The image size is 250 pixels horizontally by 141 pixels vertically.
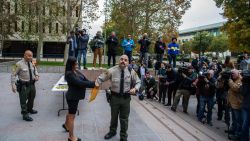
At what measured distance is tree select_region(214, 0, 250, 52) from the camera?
33.2 meters

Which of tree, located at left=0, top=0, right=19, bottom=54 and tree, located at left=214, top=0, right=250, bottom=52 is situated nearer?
tree, located at left=214, top=0, right=250, bottom=52

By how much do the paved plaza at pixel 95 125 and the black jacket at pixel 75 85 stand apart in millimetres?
1197

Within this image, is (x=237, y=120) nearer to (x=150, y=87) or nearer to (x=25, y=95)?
(x=25, y=95)

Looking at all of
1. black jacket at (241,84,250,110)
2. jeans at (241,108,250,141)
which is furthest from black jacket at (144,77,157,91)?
black jacket at (241,84,250,110)

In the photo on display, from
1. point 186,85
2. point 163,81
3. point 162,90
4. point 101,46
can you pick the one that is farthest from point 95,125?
point 101,46

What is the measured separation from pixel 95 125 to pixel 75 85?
2355mm

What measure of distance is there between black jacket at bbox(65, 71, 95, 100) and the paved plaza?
3.93 feet

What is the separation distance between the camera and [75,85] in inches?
305

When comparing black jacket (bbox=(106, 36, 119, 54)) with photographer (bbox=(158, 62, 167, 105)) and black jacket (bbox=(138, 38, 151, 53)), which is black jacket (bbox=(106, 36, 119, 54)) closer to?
black jacket (bbox=(138, 38, 151, 53))

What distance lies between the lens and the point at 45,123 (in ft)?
32.6

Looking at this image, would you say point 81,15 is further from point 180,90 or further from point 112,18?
point 180,90

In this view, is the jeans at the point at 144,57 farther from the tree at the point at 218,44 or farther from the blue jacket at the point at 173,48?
the tree at the point at 218,44

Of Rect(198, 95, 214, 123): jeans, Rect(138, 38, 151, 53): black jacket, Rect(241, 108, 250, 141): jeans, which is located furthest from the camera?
Rect(138, 38, 151, 53): black jacket

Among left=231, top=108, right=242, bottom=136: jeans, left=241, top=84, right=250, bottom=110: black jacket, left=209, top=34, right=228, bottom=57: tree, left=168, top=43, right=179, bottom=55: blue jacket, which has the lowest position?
left=231, top=108, right=242, bottom=136: jeans
